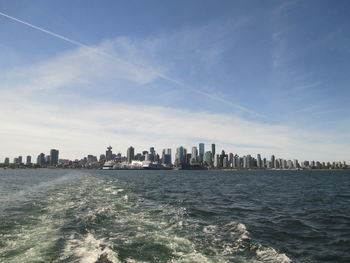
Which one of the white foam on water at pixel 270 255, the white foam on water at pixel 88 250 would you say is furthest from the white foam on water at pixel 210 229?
the white foam on water at pixel 88 250

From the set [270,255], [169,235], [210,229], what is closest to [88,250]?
[169,235]

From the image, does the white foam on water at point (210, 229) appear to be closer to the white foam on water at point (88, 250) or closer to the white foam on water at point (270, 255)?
the white foam on water at point (270, 255)

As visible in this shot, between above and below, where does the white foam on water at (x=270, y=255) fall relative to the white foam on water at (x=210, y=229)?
above

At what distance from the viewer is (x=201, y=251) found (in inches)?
621

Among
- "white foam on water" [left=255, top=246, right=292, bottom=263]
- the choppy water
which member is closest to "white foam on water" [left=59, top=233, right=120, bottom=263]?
the choppy water

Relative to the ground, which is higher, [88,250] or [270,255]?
[88,250]

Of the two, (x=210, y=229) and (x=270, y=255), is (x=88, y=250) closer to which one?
(x=210, y=229)

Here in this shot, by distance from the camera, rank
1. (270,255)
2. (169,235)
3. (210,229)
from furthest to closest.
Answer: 1. (210,229)
2. (169,235)
3. (270,255)

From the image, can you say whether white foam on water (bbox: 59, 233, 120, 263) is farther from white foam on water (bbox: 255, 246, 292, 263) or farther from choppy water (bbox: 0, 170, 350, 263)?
white foam on water (bbox: 255, 246, 292, 263)

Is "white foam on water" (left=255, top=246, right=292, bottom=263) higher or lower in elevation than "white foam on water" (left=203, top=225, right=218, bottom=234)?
higher

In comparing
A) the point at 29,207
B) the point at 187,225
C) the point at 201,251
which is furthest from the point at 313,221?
the point at 29,207

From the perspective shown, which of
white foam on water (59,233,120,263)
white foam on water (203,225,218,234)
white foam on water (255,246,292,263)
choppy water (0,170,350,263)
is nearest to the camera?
white foam on water (59,233,120,263)

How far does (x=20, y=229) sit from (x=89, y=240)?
6904mm

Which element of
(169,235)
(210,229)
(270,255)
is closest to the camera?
(270,255)
